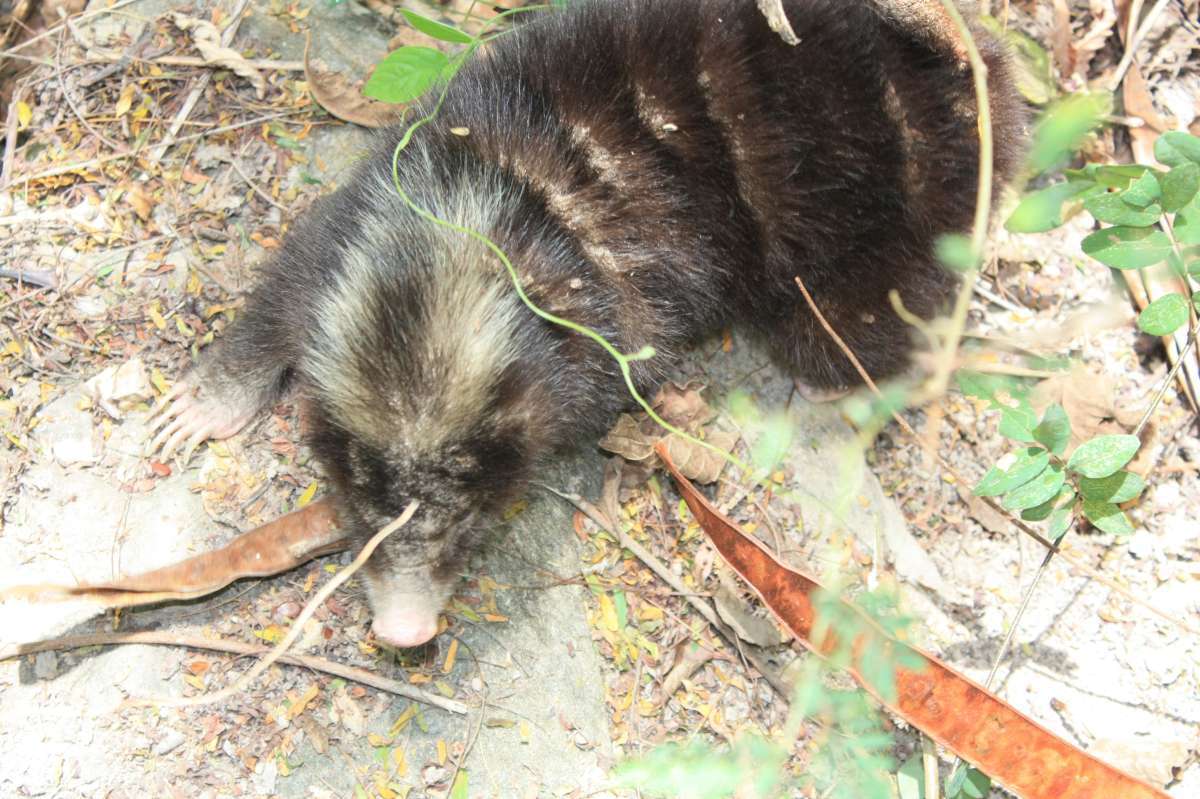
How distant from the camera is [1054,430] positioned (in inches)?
133

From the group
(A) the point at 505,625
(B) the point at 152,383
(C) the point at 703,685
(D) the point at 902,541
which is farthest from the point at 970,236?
(B) the point at 152,383

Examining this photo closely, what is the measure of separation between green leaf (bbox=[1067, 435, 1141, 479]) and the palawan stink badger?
114 centimetres

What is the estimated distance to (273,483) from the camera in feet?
12.4

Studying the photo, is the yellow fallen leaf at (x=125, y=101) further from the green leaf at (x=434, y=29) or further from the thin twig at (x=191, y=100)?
the green leaf at (x=434, y=29)

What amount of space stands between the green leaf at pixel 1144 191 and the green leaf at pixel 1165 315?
407mm

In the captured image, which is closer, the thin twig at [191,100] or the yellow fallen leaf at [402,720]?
the yellow fallen leaf at [402,720]

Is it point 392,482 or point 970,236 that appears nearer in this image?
point 392,482

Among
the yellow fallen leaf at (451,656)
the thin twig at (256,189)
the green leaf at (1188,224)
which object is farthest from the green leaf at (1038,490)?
the thin twig at (256,189)

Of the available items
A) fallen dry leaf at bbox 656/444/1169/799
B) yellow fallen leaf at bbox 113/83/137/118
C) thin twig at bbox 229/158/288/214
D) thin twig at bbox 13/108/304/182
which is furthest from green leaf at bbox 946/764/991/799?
yellow fallen leaf at bbox 113/83/137/118

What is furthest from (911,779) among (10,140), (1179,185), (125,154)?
(10,140)

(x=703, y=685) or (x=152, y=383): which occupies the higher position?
(x=152, y=383)

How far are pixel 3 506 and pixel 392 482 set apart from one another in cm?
154

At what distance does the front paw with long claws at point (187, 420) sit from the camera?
3785mm

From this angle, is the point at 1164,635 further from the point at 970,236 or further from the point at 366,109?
the point at 366,109
